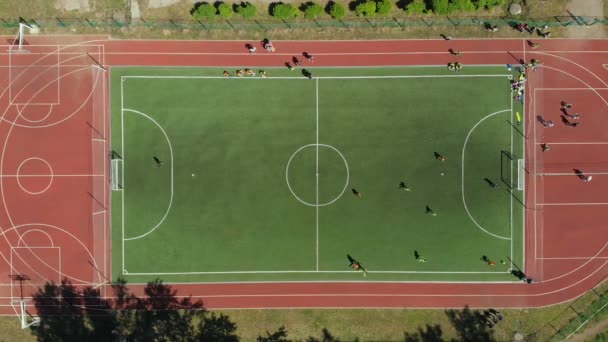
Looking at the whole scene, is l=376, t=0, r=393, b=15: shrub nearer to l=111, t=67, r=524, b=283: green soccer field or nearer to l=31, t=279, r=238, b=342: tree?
l=111, t=67, r=524, b=283: green soccer field

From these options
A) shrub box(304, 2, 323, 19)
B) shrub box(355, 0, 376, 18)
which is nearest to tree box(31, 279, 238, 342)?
shrub box(304, 2, 323, 19)


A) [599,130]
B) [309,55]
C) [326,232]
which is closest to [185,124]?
[309,55]

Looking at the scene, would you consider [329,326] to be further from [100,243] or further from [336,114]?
[100,243]

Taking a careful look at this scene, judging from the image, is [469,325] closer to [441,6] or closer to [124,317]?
[441,6]

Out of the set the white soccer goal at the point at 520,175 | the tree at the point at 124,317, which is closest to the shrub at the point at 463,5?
the white soccer goal at the point at 520,175

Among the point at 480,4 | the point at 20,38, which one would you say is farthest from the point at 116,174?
the point at 480,4

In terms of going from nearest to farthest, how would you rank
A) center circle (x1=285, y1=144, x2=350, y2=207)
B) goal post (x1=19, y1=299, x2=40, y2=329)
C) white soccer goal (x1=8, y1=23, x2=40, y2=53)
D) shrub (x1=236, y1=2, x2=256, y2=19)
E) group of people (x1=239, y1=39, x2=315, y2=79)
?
white soccer goal (x1=8, y1=23, x2=40, y2=53)
shrub (x1=236, y1=2, x2=256, y2=19)
goal post (x1=19, y1=299, x2=40, y2=329)
group of people (x1=239, y1=39, x2=315, y2=79)
center circle (x1=285, y1=144, x2=350, y2=207)
